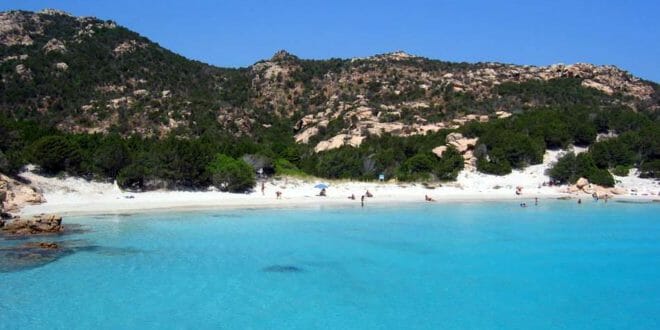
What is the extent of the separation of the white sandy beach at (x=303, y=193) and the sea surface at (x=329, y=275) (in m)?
2.77

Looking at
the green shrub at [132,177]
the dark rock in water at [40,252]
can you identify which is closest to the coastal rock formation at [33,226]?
Result: the dark rock in water at [40,252]

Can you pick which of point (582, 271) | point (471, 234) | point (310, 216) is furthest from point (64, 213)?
point (582, 271)

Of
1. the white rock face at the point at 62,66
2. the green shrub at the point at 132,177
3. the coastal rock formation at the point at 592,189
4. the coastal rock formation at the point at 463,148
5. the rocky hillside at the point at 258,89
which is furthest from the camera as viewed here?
the white rock face at the point at 62,66

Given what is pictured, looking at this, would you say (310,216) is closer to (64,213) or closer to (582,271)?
(64,213)

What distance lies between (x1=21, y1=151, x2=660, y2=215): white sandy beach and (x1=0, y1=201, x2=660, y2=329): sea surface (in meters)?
2.77

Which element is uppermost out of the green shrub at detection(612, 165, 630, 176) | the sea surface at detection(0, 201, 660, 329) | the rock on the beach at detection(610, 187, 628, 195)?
the green shrub at detection(612, 165, 630, 176)

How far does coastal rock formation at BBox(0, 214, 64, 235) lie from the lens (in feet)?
69.3

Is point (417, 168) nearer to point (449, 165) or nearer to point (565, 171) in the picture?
point (449, 165)

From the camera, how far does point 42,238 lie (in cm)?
2069

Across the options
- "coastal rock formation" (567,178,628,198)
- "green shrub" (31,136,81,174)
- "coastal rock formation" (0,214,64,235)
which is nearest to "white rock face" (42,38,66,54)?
"green shrub" (31,136,81,174)

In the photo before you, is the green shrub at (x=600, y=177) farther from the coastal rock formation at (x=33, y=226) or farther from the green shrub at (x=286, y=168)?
the coastal rock formation at (x=33, y=226)

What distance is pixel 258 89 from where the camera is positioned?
256 ft

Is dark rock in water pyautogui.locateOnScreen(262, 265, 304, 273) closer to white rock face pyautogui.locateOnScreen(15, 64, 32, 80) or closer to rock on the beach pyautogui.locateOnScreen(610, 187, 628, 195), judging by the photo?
rock on the beach pyautogui.locateOnScreen(610, 187, 628, 195)

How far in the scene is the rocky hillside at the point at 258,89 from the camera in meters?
59.1
